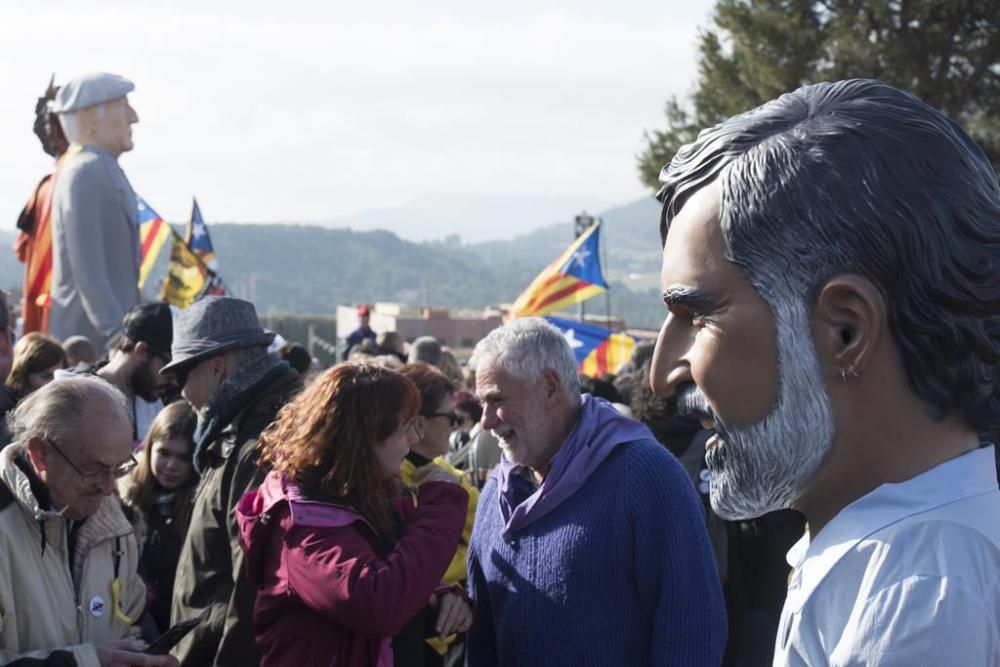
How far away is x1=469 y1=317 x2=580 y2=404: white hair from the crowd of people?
1 centimetres

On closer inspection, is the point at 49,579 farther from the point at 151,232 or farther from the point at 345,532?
the point at 151,232

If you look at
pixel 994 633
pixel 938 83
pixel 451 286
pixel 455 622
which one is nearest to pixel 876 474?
pixel 994 633

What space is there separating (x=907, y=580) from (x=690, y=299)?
0.42 m

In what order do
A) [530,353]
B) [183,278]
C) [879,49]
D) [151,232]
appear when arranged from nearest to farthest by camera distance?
[530,353] → [183,278] → [151,232] → [879,49]

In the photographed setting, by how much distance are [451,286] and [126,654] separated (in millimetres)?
193007

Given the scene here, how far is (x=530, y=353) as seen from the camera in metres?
4.01

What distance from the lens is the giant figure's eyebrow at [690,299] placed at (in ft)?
4.91

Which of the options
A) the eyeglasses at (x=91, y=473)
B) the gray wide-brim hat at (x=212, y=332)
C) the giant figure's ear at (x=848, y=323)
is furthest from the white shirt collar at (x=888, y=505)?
the gray wide-brim hat at (x=212, y=332)

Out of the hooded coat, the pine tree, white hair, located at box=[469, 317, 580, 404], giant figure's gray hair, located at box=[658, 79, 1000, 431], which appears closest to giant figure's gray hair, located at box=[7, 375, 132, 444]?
the hooded coat

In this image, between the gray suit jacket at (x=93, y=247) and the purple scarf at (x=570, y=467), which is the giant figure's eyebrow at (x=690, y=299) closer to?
the purple scarf at (x=570, y=467)

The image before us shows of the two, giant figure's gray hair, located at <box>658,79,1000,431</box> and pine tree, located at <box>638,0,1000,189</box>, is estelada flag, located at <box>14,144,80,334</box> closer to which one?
giant figure's gray hair, located at <box>658,79,1000,431</box>

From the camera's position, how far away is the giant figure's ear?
1388 mm

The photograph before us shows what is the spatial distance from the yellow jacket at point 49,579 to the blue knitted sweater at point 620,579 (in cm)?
119

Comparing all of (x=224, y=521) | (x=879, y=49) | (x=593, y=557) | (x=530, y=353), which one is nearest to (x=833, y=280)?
(x=593, y=557)
